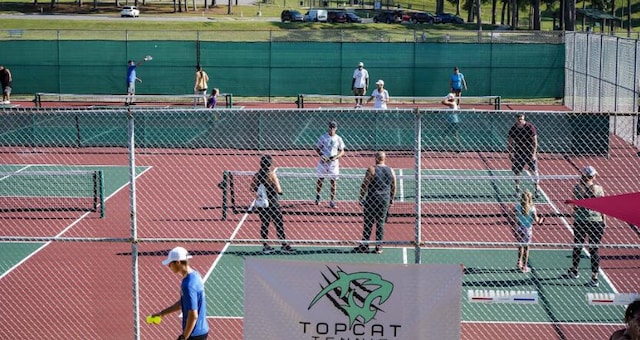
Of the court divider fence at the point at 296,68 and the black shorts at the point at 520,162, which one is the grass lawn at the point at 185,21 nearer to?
the court divider fence at the point at 296,68

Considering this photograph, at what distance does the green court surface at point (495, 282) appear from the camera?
12508 mm

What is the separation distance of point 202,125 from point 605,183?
11.0 metres

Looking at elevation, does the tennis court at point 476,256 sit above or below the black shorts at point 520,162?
below

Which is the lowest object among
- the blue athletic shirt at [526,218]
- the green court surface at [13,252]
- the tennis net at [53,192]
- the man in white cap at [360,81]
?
the green court surface at [13,252]

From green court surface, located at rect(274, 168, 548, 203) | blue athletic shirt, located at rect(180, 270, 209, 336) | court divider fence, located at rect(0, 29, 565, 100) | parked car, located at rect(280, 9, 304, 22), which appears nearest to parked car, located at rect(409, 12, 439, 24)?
parked car, located at rect(280, 9, 304, 22)

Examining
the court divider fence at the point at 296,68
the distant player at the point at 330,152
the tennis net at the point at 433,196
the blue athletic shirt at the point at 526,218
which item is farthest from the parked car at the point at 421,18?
the blue athletic shirt at the point at 526,218

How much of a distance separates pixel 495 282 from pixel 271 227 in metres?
4.66

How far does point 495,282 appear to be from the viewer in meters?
13.8

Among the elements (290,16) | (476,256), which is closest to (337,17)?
(290,16)

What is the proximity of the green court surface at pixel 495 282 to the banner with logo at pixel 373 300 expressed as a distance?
1.62 meters

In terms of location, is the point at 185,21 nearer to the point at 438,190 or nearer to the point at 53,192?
the point at 53,192

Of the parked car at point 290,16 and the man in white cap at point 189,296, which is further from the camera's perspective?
the parked car at point 290,16

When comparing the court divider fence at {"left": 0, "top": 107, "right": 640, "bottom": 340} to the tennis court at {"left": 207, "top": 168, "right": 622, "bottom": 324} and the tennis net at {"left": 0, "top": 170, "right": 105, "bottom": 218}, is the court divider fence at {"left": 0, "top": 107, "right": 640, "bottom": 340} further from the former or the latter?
the tennis net at {"left": 0, "top": 170, "right": 105, "bottom": 218}

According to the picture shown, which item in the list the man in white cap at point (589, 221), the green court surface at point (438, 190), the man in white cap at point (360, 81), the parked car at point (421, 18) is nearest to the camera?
the man in white cap at point (589, 221)
